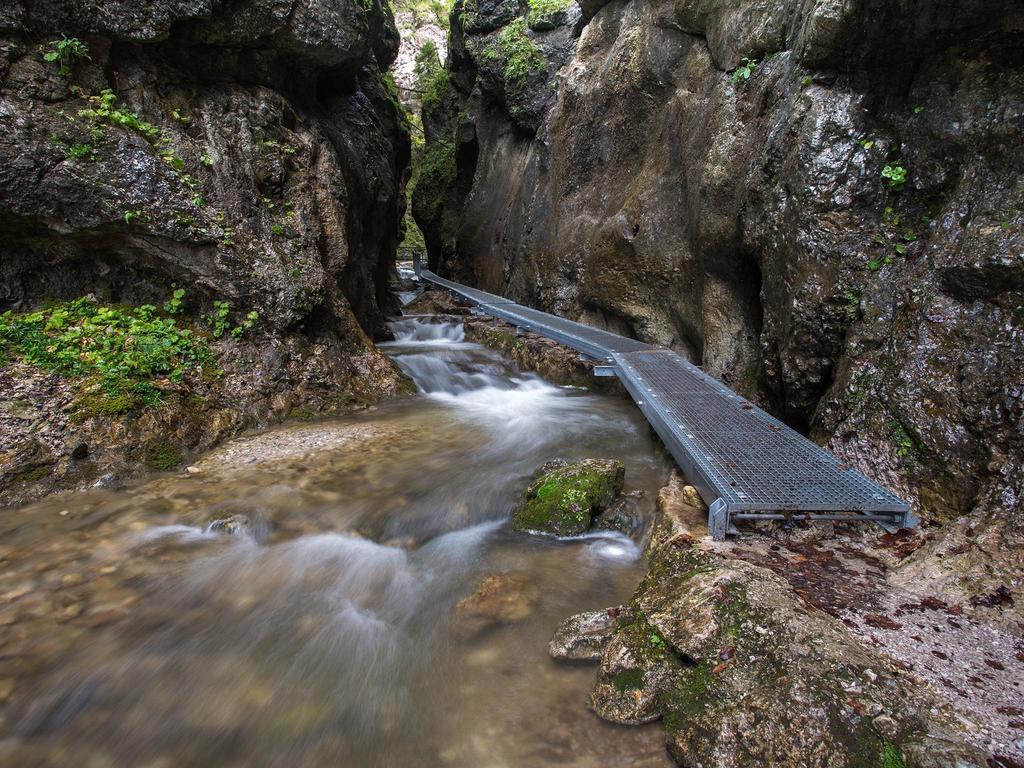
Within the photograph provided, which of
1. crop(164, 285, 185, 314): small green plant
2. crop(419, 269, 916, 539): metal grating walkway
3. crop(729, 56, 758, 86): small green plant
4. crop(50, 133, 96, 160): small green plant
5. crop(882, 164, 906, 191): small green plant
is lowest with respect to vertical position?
crop(419, 269, 916, 539): metal grating walkway

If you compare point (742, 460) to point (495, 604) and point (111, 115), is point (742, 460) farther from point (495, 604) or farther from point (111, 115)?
point (111, 115)

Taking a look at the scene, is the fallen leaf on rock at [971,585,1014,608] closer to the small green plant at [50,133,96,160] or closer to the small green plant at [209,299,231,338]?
the small green plant at [209,299,231,338]

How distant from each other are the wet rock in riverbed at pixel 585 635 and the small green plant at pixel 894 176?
422 centimetres

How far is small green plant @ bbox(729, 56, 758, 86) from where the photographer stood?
22.6ft

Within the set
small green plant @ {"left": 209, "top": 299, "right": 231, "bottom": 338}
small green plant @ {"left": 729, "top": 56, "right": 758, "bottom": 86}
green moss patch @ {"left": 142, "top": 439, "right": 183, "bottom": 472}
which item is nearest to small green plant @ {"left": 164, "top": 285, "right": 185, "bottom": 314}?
small green plant @ {"left": 209, "top": 299, "right": 231, "bottom": 338}

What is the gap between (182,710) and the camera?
2752mm

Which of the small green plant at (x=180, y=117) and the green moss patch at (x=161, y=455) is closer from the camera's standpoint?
the green moss patch at (x=161, y=455)

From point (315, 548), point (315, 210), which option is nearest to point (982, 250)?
point (315, 548)

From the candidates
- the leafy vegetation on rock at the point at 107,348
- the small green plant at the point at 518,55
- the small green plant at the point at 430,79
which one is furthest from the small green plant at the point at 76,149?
the small green plant at the point at 430,79

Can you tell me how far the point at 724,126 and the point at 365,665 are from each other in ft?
24.5

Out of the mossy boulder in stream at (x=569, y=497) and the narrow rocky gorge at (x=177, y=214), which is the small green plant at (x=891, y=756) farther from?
the narrow rocky gorge at (x=177, y=214)

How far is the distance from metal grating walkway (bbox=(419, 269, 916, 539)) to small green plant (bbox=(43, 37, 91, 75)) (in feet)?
24.6

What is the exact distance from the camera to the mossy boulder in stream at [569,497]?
432cm

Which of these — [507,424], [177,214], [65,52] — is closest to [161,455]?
[177,214]
